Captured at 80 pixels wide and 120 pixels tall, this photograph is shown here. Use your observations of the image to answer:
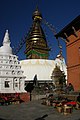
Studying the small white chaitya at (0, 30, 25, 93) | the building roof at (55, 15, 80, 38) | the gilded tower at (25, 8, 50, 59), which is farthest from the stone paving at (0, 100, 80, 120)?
the gilded tower at (25, 8, 50, 59)

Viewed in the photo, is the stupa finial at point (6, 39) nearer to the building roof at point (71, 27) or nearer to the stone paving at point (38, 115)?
the building roof at point (71, 27)

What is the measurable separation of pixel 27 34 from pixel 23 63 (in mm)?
13433

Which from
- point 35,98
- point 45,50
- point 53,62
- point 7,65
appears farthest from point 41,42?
point 35,98

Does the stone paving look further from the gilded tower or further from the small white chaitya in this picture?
the gilded tower

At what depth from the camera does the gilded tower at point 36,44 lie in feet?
163

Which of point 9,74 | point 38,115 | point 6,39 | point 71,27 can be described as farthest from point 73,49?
point 6,39

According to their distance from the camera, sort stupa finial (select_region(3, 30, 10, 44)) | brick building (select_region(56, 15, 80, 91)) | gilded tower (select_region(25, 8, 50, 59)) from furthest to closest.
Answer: gilded tower (select_region(25, 8, 50, 59))
stupa finial (select_region(3, 30, 10, 44))
brick building (select_region(56, 15, 80, 91))

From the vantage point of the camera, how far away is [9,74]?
27.0 metres

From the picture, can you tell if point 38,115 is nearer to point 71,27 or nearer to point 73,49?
point 73,49

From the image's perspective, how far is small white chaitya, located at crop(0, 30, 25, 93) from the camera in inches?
1029

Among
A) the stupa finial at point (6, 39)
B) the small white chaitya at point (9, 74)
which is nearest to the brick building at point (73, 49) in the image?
the small white chaitya at point (9, 74)

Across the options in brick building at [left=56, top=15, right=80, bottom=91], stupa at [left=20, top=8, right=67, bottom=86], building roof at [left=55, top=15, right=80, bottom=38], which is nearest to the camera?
building roof at [left=55, top=15, right=80, bottom=38]

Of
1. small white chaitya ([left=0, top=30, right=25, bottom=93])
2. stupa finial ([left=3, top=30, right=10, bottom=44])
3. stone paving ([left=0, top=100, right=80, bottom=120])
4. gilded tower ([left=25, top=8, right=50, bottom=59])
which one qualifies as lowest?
stone paving ([left=0, top=100, right=80, bottom=120])

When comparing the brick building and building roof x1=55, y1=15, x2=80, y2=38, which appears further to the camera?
the brick building
